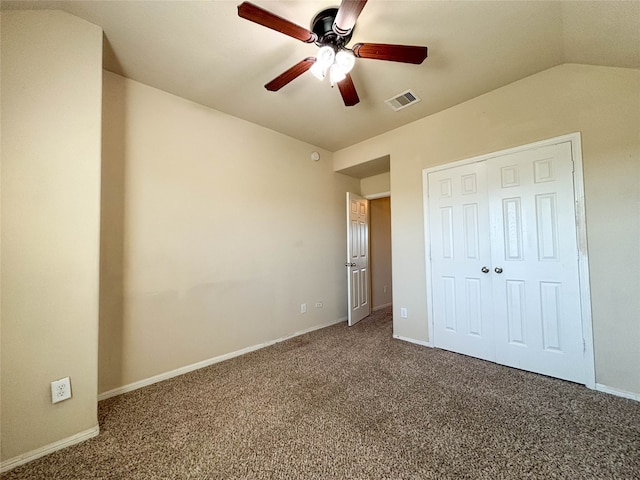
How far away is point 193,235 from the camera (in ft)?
8.32

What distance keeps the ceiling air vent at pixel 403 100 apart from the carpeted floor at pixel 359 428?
2735mm

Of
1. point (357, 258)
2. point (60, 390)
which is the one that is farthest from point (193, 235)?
point (357, 258)

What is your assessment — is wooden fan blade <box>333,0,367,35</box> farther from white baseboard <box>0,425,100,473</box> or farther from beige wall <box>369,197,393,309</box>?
beige wall <box>369,197,393,309</box>

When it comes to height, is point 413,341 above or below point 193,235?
below

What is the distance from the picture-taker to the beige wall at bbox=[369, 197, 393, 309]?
481 cm

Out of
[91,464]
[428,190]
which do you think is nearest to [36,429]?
[91,464]

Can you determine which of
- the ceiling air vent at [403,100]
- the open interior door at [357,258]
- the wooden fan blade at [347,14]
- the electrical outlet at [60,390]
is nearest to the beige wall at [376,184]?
the open interior door at [357,258]

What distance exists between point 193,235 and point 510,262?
3.16 m

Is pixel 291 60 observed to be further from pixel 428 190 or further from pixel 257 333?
pixel 257 333

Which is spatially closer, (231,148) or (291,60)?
(291,60)

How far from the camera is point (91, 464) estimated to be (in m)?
1.37

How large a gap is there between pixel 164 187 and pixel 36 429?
1.87 meters

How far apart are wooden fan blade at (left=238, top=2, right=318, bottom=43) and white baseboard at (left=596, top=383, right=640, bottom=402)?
332 cm

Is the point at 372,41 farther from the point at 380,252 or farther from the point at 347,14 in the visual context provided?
the point at 380,252
